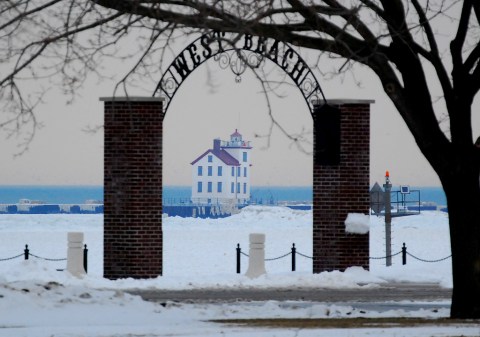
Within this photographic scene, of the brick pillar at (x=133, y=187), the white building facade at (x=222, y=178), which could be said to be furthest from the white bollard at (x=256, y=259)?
the white building facade at (x=222, y=178)

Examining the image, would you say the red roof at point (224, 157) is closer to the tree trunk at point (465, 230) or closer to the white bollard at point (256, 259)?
the white bollard at point (256, 259)

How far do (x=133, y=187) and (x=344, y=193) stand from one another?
545 centimetres

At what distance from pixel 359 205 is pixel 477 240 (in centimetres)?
982

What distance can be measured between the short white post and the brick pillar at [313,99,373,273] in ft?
20.0

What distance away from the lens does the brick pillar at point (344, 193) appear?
2867 centimetres

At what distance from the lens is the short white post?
92.3 feet

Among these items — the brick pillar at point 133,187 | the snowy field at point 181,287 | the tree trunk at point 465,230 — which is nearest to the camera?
the snowy field at point 181,287

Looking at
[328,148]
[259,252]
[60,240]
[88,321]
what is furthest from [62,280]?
[60,240]

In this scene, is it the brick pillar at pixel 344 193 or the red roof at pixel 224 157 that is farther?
the red roof at pixel 224 157

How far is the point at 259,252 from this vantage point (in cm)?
2830

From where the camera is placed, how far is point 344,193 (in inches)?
1133

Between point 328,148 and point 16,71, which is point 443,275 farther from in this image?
point 16,71

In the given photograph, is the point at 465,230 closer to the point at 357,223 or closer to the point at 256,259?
the point at 357,223

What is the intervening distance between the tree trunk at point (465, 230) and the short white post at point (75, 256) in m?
11.9
